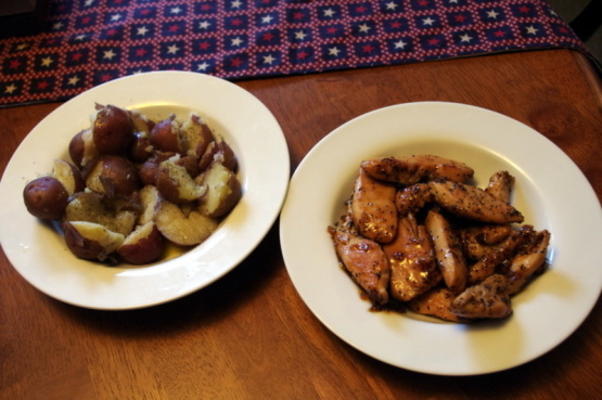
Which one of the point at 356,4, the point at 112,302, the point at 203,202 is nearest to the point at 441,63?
the point at 356,4

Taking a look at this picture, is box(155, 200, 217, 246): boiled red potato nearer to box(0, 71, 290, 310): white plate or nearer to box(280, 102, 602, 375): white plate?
box(0, 71, 290, 310): white plate

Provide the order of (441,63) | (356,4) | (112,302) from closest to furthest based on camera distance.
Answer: (112,302)
(441,63)
(356,4)

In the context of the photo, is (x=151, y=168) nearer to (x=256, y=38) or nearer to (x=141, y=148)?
(x=141, y=148)

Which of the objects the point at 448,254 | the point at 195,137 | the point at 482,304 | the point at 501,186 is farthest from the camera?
the point at 195,137

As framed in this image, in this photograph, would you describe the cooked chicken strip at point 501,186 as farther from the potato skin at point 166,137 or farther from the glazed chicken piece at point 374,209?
the potato skin at point 166,137

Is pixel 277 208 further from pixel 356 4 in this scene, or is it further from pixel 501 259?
pixel 356 4

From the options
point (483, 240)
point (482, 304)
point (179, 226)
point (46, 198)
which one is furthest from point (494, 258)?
point (46, 198)
